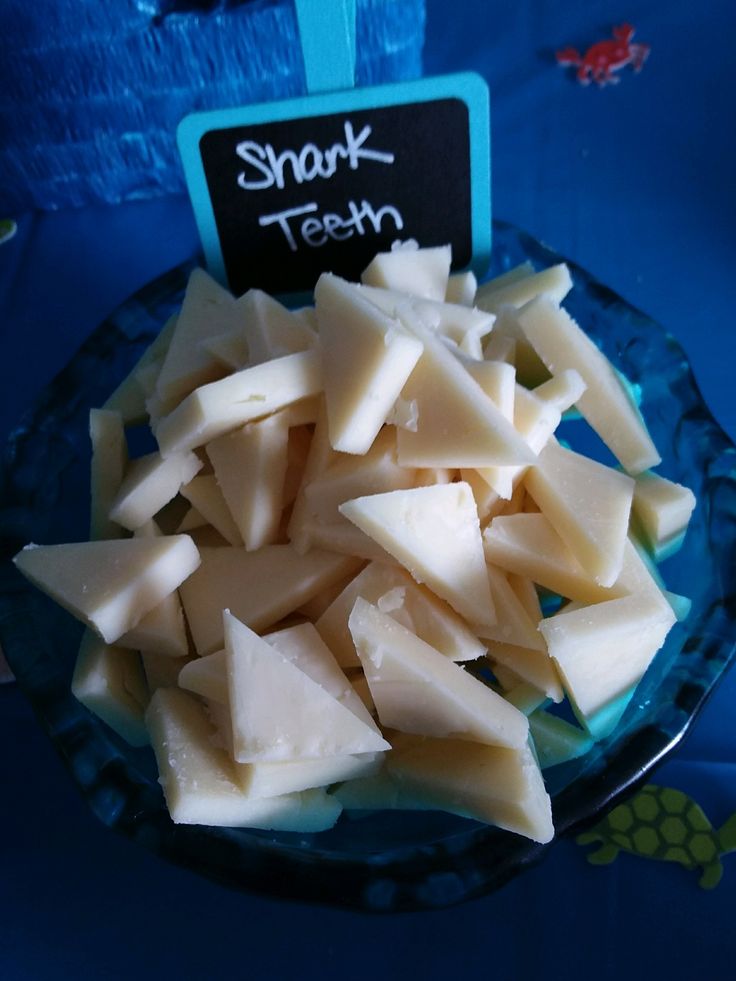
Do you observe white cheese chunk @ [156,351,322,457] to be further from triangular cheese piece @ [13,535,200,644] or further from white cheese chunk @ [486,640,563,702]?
white cheese chunk @ [486,640,563,702]

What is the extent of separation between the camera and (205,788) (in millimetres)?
636

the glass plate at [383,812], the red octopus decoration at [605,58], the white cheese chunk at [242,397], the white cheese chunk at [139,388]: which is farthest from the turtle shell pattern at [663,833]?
the red octopus decoration at [605,58]

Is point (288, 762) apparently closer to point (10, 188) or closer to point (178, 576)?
point (178, 576)

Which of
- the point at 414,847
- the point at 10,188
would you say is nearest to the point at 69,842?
the point at 414,847

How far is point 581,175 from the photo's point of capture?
134cm

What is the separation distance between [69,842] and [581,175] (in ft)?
3.70

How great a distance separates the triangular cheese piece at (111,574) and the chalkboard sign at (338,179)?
1.29ft

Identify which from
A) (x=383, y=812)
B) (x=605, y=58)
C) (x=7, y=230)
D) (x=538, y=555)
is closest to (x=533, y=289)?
(x=538, y=555)

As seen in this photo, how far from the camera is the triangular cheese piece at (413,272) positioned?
876mm

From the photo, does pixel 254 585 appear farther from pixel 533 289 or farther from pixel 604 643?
pixel 533 289

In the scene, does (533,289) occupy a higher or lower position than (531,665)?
higher

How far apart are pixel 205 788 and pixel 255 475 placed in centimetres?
26

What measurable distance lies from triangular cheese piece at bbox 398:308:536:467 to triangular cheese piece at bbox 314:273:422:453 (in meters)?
0.02

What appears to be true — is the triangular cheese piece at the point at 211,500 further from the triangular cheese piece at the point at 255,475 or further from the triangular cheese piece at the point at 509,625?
the triangular cheese piece at the point at 509,625
